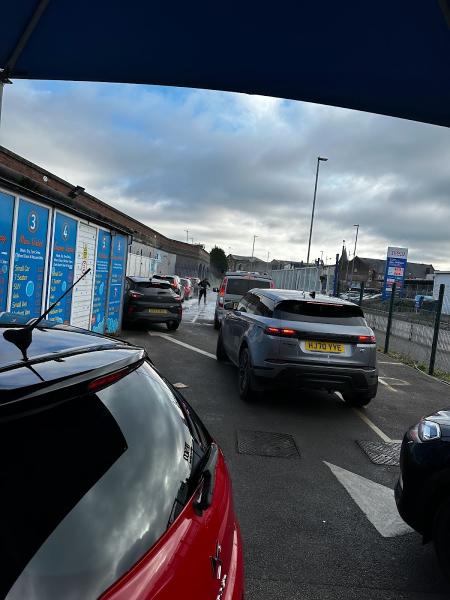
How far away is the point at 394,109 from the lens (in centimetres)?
502

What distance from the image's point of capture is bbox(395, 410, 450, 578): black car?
280 cm

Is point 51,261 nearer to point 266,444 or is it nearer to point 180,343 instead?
point 180,343

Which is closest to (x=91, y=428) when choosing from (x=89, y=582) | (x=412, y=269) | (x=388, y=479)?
(x=89, y=582)

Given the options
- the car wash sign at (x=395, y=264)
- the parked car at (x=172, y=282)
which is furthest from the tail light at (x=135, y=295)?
the car wash sign at (x=395, y=264)

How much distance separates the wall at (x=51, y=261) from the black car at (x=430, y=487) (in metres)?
4.18

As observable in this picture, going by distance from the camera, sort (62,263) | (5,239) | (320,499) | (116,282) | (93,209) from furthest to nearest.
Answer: (116,282)
(93,209)
(62,263)
(5,239)
(320,499)

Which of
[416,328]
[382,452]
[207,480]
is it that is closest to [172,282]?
[416,328]

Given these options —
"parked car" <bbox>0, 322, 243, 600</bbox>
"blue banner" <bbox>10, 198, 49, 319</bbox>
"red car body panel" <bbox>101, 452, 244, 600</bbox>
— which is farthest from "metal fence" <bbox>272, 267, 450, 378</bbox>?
"parked car" <bbox>0, 322, 243, 600</bbox>

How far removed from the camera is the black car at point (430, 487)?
2.80 meters

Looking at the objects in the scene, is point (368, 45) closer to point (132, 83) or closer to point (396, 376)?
point (132, 83)

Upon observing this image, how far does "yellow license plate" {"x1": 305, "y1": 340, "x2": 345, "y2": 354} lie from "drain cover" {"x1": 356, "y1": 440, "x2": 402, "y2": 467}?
1.20 meters

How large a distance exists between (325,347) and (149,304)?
775cm

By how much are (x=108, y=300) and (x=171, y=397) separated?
9.57 m

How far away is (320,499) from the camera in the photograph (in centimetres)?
390
